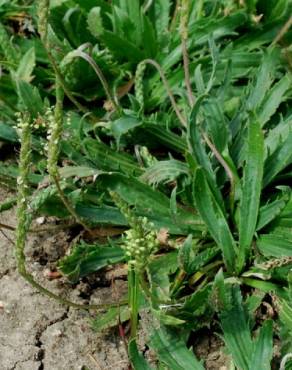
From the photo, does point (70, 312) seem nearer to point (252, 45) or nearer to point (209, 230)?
point (209, 230)

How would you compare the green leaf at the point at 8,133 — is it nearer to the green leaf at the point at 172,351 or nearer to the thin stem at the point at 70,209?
the thin stem at the point at 70,209

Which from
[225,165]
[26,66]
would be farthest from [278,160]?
[26,66]

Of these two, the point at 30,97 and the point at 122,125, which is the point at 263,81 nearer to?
the point at 122,125

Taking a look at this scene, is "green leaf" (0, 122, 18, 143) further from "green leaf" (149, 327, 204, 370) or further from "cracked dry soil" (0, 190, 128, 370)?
"green leaf" (149, 327, 204, 370)

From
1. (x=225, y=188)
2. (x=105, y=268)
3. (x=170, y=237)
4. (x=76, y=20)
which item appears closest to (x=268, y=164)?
(x=225, y=188)

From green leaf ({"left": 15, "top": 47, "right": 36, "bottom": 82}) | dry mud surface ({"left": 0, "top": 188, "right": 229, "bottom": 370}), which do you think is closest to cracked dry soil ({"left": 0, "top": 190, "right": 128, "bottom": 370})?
dry mud surface ({"left": 0, "top": 188, "right": 229, "bottom": 370})

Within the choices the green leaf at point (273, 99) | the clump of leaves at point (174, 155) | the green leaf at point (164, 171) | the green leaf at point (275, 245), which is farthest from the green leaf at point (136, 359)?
the green leaf at point (273, 99)

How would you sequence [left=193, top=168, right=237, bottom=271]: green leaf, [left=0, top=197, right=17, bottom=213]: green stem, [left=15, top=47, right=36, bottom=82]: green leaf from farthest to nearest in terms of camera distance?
[left=15, top=47, right=36, bottom=82]: green leaf, [left=0, top=197, right=17, bottom=213]: green stem, [left=193, top=168, right=237, bottom=271]: green leaf
